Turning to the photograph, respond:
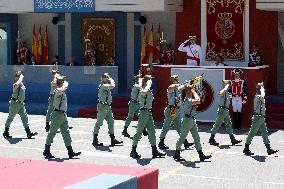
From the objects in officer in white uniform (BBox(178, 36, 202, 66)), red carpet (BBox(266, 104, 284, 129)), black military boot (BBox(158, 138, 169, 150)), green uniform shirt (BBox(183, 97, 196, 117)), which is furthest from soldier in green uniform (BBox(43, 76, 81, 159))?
officer in white uniform (BBox(178, 36, 202, 66))

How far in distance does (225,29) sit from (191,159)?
38.4 ft

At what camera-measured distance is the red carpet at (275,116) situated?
23734mm

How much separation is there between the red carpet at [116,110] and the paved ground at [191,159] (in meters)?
3.54

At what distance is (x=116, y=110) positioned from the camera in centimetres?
2697

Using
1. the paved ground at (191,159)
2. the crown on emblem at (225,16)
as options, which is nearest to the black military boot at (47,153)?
the paved ground at (191,159)

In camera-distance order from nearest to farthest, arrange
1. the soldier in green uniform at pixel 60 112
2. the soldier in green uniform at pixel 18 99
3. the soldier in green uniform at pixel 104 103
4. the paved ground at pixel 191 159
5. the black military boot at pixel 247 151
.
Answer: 1. the paved ground at pixel 191 159
2. the soldier in green uniform at pixel 60 112
3. the black military boot at pixel 247 151
4. the soldier in green uniform at pixel 104 103
5. the soldier in green uniform at pixel 18 99

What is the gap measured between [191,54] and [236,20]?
2.96 meters

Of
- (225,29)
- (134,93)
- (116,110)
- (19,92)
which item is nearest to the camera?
(19,92)

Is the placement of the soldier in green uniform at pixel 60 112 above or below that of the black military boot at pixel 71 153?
above

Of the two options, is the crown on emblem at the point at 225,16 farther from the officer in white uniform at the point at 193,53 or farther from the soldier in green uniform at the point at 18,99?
the soldier in green uniform at the point at 18,99

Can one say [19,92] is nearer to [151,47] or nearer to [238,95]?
[238,95]

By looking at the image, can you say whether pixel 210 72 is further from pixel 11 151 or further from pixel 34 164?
pixel 34 164

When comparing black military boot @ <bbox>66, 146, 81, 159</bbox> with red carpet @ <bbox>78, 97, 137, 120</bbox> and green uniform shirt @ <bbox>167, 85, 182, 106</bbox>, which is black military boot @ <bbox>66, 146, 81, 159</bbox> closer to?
green uniform shirt @ <bbox>167, 85, 182, 106</bbox>

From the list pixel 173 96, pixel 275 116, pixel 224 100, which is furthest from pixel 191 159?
pixel 275 116
